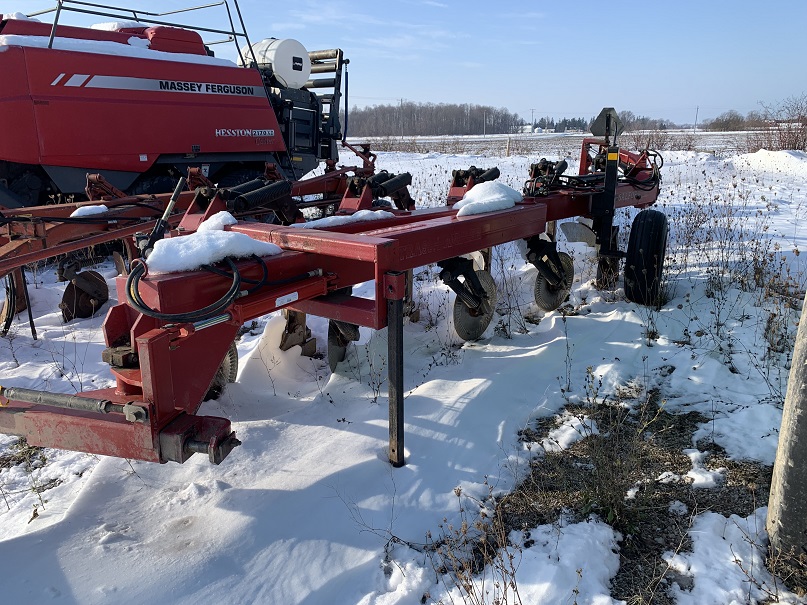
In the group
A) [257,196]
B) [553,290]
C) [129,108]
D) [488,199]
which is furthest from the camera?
[129,108]

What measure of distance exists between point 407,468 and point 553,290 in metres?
2.95

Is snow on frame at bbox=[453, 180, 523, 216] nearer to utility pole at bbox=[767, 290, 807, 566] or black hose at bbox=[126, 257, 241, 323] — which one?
black hose at bbox=[126, 257, 241, 323]

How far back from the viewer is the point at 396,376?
2871 millimetres

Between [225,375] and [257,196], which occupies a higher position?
[257,196]

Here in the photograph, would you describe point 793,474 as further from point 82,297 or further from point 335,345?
point 82,297

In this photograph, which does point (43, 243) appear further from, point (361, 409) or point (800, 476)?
point (800, 476)

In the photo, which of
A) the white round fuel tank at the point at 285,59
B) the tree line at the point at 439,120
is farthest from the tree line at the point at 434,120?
the white round fuel tank at the point at 285,59

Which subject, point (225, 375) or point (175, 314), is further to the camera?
point (225, 375)

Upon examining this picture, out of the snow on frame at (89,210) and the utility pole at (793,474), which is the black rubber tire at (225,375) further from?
the utility pole at (793,474)

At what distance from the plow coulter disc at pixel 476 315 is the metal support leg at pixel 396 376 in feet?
5.88

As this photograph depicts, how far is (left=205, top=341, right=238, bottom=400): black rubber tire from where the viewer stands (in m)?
3.89

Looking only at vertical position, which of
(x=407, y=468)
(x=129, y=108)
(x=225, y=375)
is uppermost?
(x=129, y=108)

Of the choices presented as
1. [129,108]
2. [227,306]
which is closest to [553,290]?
[227,306]

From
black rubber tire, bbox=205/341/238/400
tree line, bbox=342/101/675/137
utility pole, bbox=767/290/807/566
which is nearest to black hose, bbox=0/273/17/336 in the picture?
black rubber tire, bbox=205/341/238/400
